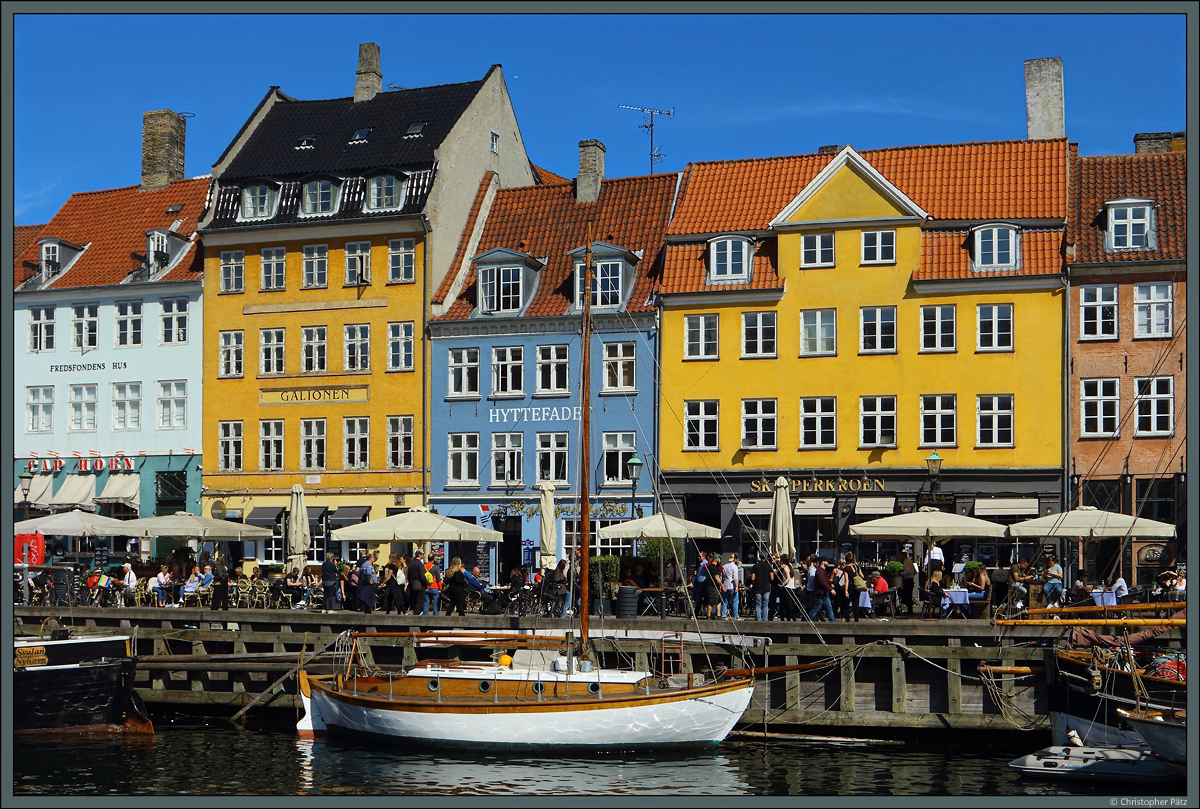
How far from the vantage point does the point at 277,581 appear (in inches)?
1487

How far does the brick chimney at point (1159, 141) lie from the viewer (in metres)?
46.6

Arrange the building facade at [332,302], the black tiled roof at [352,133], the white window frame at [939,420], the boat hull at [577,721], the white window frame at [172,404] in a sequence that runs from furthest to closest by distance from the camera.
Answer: the white window frame at [172,404] < the black tiled roof at [352,133] < the building facade at [332,302] < the white window frame at [939,420] < the boat hull at [577,721]

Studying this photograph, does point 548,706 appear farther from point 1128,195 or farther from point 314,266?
point 314,266

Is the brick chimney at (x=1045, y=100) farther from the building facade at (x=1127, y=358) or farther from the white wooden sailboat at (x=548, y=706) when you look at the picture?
the white wooden sailboat at (x=548, y=706)

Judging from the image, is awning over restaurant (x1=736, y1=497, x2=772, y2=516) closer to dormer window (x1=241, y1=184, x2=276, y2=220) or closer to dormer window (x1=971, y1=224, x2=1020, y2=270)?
dormer window (x1=971, y1=224, x2=1020, y2=270)

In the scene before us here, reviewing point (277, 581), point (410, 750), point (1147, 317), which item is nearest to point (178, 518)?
point (277, 581)

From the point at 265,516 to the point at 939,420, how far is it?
2159 cm

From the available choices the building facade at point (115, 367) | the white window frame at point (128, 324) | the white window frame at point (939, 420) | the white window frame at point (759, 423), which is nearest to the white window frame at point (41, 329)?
the building facade at point (115, 367)

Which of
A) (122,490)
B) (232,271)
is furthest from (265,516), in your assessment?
(232,271)

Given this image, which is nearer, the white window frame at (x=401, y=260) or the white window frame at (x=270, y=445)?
the white window frame at (x=401, y=260)

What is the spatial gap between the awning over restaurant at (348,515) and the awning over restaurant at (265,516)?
1933 millimetres

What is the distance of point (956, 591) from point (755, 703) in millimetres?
4913

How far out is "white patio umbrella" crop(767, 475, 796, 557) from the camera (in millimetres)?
35750

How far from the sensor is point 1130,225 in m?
42.1
